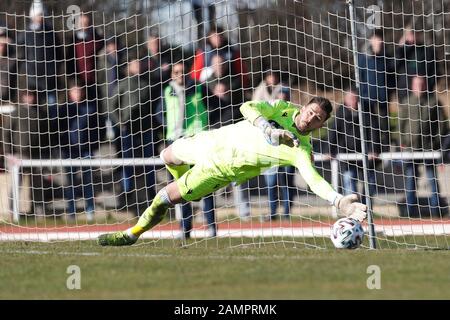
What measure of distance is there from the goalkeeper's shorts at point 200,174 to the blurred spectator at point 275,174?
2726 millimetres

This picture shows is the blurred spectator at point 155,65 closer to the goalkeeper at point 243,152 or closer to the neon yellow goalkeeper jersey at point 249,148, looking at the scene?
the goalkeeper at point 243,152

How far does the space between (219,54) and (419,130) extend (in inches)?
121

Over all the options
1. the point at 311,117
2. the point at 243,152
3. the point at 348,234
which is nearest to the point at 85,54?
the point at 243,152

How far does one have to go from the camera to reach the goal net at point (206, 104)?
48.9ft

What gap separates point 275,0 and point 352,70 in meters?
1.36

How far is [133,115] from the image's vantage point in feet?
51.2

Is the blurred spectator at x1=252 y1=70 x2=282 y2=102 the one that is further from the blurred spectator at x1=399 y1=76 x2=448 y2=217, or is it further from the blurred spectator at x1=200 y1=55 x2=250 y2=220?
the blurred spectator at x1=399 y1=76 x2=448 y2=217

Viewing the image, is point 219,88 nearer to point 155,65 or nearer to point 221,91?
point 221,91

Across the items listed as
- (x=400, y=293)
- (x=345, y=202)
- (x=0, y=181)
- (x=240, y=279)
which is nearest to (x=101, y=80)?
(x=0, y=181)

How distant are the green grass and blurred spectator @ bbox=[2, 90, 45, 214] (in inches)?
151

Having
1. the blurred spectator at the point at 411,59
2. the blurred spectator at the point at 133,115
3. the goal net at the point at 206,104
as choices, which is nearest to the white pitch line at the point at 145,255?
the goal net at the point at 206,104

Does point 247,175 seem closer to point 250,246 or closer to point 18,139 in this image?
point 250,246
